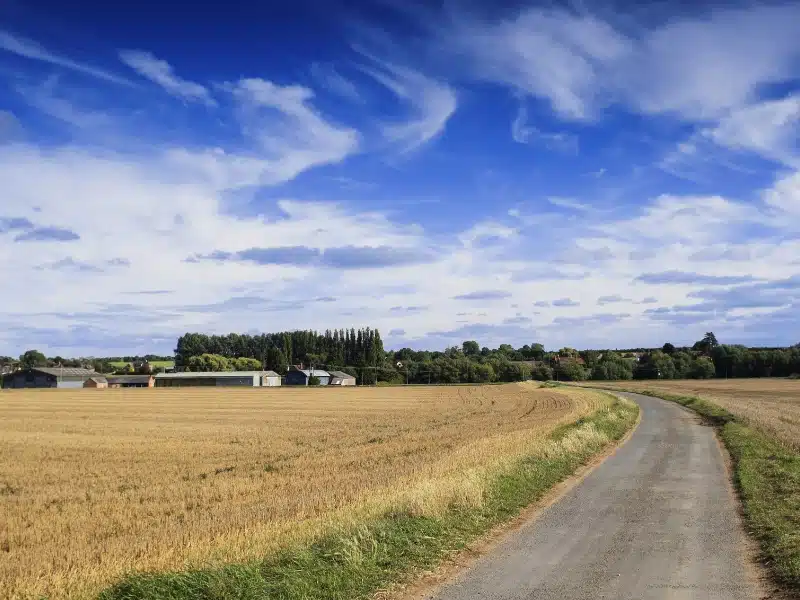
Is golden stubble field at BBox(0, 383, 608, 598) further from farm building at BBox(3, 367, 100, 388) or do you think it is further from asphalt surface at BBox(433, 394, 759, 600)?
farm building at BBox(3, 367, 100, 388)

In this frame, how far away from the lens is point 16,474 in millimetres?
25188

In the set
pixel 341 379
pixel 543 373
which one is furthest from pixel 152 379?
pixel 543 373

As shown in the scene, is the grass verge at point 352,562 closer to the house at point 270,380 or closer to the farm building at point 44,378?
the house at point 270,380

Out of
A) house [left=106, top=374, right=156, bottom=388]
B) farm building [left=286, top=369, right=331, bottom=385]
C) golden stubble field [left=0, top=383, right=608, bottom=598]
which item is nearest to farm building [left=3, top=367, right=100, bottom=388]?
house [left=106, top=374, right=156, bottom=388]

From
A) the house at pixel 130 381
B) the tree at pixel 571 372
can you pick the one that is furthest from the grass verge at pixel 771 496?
the house at pixel 130 381

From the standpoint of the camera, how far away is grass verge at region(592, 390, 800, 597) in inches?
450

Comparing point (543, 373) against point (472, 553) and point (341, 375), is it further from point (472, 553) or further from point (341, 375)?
point (472, 553)

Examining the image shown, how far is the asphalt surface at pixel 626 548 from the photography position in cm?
1017

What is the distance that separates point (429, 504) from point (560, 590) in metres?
5.09

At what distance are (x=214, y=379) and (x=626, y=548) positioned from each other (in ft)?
Result: 551

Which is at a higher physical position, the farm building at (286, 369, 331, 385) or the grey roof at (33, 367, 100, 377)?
the grey roof at (33, 367, 100, 377)

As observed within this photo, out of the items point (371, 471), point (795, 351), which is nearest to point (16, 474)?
point (371, 471)

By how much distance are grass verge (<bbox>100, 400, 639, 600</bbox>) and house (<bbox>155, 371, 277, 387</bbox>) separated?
15641 cm

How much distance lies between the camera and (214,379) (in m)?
172
